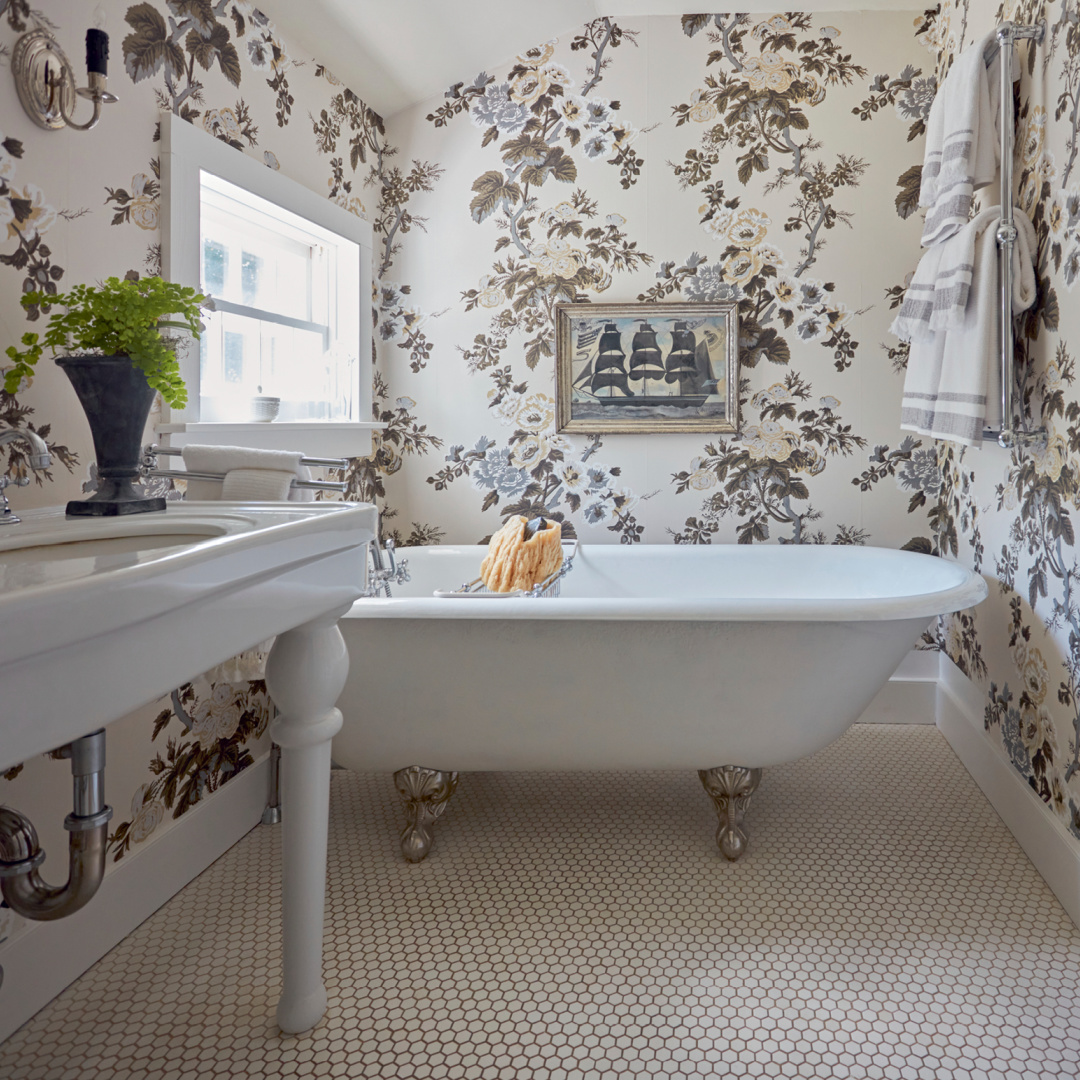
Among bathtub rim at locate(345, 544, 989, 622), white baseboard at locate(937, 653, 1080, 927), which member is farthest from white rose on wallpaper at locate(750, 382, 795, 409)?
bathtub rim at locate(345, 544, 989, 622)

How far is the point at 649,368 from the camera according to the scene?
301cm

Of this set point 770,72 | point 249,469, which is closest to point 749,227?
point 770,72

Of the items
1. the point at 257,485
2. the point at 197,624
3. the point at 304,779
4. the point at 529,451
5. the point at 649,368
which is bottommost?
the point at 304,779

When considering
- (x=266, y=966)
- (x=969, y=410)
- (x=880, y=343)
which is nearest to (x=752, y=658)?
(x=969, y=410)

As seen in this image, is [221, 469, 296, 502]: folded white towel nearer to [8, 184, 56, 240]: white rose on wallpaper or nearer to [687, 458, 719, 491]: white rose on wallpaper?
[8, 184, 56, 240]: white rose on wallpaper

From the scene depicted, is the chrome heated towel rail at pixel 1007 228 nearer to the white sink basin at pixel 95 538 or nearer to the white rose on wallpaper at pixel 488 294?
the white rose on wallpaper at pixel 488 294

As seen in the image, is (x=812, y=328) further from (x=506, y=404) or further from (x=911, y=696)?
(x=911, y=696)

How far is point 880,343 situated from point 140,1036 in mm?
2870

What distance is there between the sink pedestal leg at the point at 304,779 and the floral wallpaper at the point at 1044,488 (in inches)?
62.2

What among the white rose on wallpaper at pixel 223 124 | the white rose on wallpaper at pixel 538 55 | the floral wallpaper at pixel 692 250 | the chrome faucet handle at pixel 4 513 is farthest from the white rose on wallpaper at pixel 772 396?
the chrome faucet handle at pixel 4 513

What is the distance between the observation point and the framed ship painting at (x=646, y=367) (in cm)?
297

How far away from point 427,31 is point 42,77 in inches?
60.2

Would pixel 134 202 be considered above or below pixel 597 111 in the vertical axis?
below

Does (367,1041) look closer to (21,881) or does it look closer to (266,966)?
(266,966)
